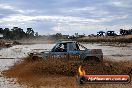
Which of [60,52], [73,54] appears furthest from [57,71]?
[60,52]

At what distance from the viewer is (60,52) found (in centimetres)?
1920

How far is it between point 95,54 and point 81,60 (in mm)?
Result: 829

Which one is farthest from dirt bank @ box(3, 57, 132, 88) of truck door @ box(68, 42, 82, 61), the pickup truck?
truck door @ box(68, 42, 82, 61)

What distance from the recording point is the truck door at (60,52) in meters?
19.0

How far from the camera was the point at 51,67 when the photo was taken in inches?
674

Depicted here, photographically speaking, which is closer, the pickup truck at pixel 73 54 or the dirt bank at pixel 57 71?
the dirt bank at pixel 57 71

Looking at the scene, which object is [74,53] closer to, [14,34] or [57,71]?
[57,71]

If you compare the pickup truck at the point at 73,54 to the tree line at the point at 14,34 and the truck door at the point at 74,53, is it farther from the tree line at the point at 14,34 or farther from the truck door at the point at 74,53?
the tree line at the point at 14,34

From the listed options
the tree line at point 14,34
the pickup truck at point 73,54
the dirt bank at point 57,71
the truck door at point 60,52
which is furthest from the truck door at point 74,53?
the tree line at point 14,34

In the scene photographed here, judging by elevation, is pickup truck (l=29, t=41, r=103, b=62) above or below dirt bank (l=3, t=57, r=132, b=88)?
above

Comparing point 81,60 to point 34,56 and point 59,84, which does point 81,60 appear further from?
point 59,84

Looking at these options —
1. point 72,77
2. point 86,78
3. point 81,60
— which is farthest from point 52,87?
point 86,78

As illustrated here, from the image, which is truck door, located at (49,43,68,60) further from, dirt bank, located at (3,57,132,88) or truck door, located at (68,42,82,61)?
dirt bank, located at (3,57,132,88)

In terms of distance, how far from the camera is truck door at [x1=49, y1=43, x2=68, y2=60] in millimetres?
18984
